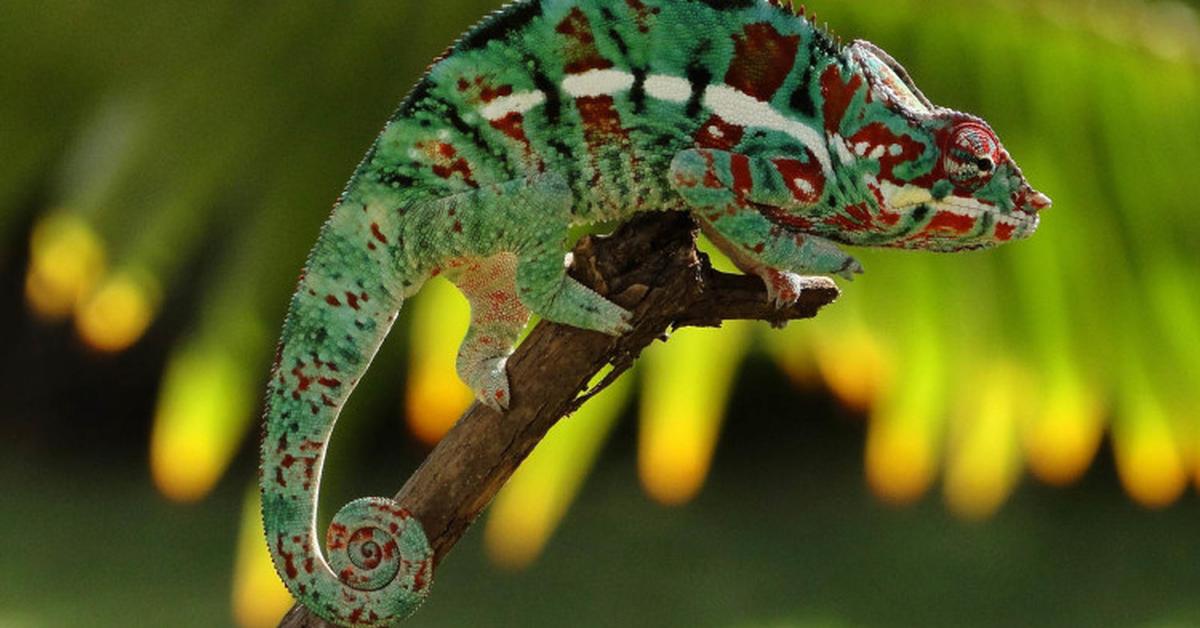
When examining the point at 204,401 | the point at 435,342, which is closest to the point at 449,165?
the point at 435,342

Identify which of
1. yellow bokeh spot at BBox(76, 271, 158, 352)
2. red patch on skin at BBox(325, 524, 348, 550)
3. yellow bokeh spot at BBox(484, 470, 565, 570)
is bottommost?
yellow bokeh spot at BBox(484, 470, 565, 570)

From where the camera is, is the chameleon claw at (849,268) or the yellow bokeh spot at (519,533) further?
→ the yellow bokeh spot at (519,533)

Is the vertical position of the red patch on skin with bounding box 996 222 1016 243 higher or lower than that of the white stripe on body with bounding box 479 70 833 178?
lower

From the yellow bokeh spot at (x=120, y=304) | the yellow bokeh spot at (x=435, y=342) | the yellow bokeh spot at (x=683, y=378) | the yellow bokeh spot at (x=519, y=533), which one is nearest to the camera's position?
the yellow bokeh spot at (x=435, y=342)

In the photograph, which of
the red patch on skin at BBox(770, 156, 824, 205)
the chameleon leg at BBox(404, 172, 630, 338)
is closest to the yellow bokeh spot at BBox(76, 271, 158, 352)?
the chameleon leg at BBox(404, 172, 630, 338)

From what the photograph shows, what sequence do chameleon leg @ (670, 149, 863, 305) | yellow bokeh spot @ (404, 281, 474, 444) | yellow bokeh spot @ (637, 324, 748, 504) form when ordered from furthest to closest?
yellow bokeh spot @ (637, 324, 748, 504), yellow bokeh spot @ (404, 281, 474, 444), chameleon leg @ (670, 149, 863, 305)

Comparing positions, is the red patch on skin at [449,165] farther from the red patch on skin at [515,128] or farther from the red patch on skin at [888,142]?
the red patch on skin at [888,142]

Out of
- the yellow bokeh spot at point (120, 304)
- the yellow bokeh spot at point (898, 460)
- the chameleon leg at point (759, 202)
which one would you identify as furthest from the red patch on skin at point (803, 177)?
the yellow bokeh spot at point (120, 304)

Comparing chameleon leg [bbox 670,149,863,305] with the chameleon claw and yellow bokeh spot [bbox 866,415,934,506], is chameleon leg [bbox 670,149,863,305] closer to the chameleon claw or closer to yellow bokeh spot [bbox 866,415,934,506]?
the chameleon claw
